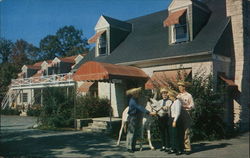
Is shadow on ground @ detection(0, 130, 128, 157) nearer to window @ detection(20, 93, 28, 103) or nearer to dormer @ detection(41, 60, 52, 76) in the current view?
dormer @ detection(41, 60, 52, 76)

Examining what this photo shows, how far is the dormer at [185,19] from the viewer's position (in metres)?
13.3

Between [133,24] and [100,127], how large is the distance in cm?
956

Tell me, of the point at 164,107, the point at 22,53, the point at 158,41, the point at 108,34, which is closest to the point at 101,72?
the point at 164,107

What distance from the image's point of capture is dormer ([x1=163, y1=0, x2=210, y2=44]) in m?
13.3

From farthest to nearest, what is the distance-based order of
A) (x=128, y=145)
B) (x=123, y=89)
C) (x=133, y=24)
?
1. (x=133, y=24)
2. (x=123, y=89)
3. (x=128, y=145)

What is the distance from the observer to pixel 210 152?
6730 millimetres

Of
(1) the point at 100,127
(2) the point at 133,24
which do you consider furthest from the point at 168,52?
(2) the point at 133,24

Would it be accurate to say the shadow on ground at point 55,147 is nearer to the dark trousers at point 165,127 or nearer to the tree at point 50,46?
the dark trousers at point 165,127

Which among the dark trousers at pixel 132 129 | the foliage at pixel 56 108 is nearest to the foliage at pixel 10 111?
the foliage at pixel 56 108

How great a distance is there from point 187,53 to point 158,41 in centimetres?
305

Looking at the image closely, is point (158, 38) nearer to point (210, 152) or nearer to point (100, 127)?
point (100, 127)

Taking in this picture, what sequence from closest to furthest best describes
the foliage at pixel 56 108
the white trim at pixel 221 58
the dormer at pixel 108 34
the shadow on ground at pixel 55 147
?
1. the shadow on ground at pixel 55 147
2. the white trim at pixel 221 58
3. the foliage at pixel 56 108
4. the dormer at pixel 108 34

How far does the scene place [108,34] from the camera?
17.5 metres

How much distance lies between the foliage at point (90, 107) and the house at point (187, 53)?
Result: 101 centimetres
